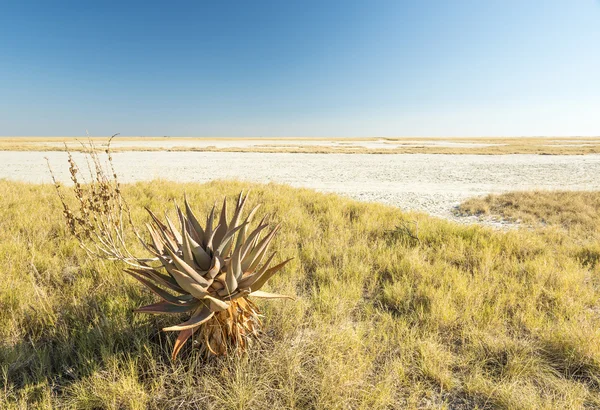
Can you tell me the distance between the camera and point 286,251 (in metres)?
3.87

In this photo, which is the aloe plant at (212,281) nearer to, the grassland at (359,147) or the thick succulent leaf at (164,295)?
the thick succulent leaf at (164,295)

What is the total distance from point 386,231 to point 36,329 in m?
4.57

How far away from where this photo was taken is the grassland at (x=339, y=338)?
1.73 metres

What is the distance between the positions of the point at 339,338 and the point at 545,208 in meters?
8.21

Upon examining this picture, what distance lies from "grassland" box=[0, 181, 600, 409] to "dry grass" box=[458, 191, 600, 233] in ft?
10.4

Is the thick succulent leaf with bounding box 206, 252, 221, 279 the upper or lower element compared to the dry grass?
upper

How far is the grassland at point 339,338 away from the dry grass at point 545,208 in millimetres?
3155

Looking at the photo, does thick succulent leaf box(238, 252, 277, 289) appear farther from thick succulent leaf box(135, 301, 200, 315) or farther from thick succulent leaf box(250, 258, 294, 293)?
thick succulent leaf box(135, 301, 200, 315)

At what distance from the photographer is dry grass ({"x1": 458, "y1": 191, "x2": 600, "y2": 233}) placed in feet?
20.6

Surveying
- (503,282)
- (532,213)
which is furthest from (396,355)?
(532,213)

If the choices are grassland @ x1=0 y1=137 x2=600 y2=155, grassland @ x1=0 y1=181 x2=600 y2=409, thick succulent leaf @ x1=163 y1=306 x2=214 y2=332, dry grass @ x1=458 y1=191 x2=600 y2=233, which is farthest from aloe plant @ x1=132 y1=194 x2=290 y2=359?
grassland @ x1=0 y1=137 x2=600 y2=155

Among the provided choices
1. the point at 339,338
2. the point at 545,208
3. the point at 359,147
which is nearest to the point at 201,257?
the point at 339,338

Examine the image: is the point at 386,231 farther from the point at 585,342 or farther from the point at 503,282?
the point at 585,342

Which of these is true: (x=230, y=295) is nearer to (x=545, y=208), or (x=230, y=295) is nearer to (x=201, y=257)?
(x=201, y=257)
